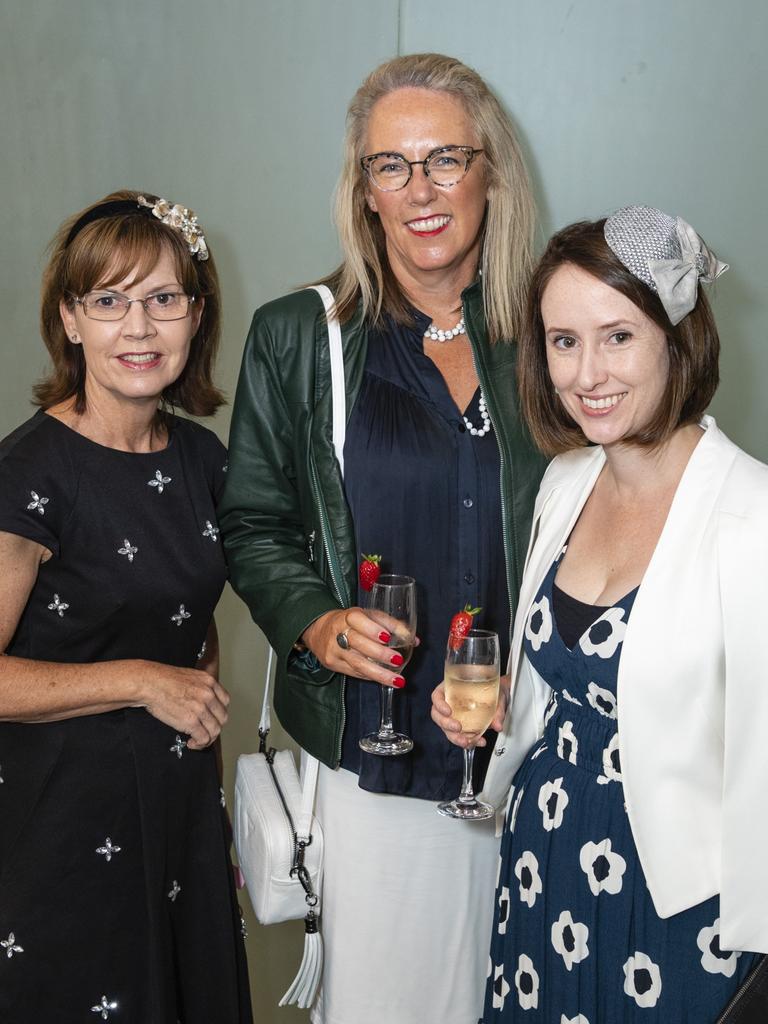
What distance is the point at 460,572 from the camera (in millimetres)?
2230

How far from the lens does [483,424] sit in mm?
2260

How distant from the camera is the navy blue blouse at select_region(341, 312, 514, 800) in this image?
2.22 m

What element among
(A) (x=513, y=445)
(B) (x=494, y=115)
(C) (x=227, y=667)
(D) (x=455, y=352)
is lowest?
(C) (x=227, y=667)

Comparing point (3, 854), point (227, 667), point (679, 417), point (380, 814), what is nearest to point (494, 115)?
point (679, 417)

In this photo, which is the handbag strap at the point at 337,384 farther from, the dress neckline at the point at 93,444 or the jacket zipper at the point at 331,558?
the dress neckline at the point at 93,444

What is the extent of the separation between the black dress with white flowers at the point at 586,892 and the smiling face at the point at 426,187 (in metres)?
0.67

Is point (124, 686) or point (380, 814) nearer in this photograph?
point (124, 686)

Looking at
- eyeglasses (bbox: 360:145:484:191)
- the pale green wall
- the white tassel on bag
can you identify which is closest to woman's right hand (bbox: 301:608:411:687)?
the white tassel on bag

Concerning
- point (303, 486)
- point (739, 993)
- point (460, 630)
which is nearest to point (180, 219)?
point (303, 486)

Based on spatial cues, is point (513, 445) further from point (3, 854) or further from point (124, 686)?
point (3, 854)

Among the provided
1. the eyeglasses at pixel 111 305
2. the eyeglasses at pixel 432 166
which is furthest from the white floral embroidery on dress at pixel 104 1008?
the eyeglasses at pixel 432 166

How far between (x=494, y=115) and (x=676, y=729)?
1239 millimetres

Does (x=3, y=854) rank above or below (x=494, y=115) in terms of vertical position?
below

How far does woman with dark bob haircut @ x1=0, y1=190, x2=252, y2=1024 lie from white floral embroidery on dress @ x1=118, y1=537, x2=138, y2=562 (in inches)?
0.4
